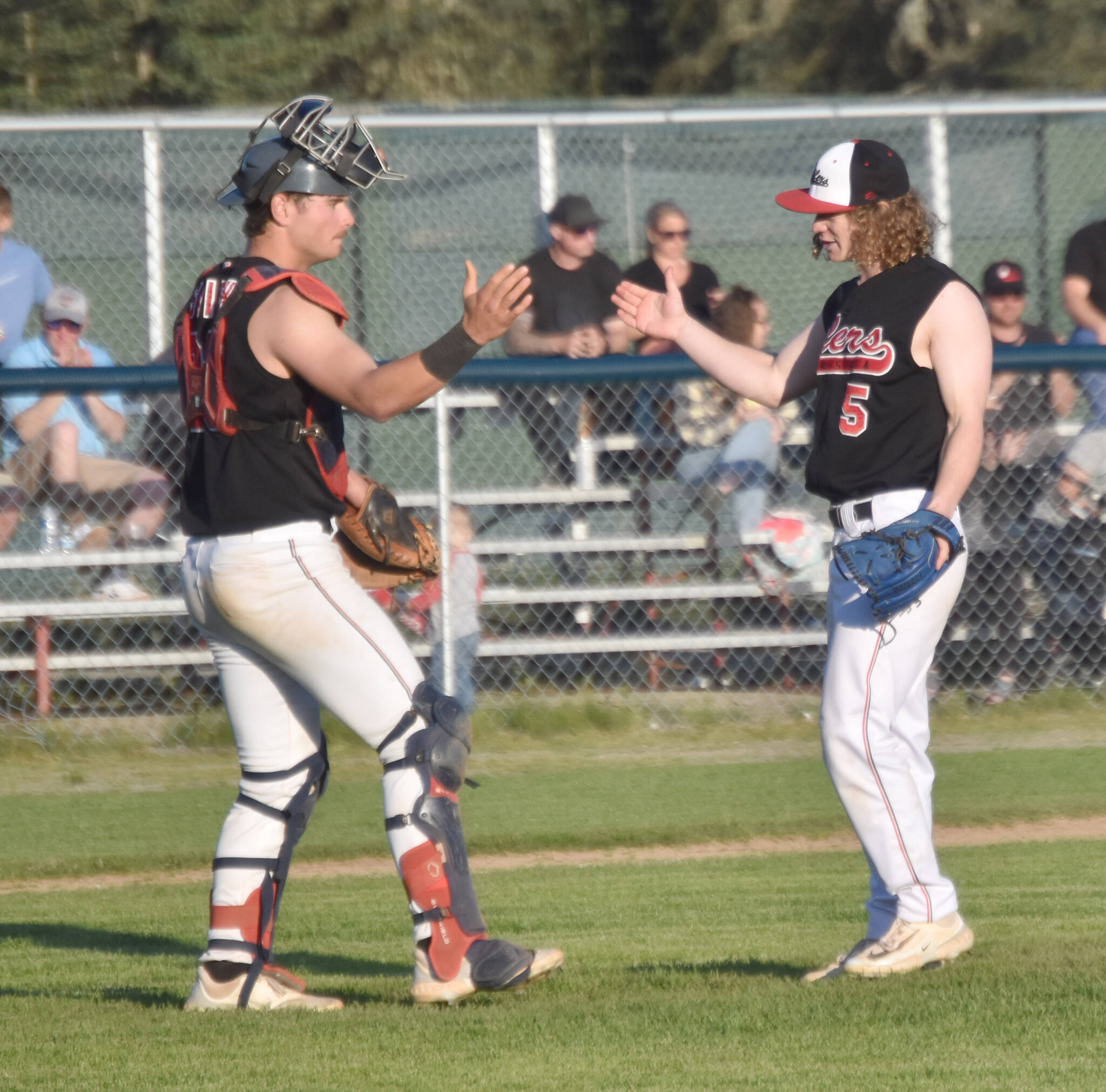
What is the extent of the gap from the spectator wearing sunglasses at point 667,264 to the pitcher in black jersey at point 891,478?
4971 mm

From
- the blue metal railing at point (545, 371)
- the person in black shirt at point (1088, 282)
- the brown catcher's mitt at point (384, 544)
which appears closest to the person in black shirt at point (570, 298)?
the blue metal railing at point (545, 371)

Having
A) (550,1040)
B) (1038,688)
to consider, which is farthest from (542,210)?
(550,1040)

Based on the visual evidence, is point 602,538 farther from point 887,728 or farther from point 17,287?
point 887,728

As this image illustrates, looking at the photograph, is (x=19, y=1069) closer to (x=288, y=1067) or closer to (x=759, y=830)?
(x=288, y=1067)

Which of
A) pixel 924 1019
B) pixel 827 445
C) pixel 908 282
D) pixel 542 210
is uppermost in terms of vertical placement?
pixel 542 210

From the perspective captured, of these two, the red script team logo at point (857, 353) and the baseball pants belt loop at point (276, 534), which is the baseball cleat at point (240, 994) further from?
the red script team logo at point (857, 353)

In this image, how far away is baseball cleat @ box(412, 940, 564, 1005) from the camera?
407 centimetres

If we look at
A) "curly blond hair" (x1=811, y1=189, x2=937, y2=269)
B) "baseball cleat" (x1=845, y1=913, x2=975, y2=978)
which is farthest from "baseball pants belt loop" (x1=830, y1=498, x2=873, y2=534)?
"baseball cleat" (x1=845, y1=913, x2=975, y2=978)

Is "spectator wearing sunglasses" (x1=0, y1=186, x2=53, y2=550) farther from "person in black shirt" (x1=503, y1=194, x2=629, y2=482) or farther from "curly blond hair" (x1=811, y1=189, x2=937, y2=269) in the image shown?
"curly blond hair" (x1=811, y1=189, x2=937, y2=269)

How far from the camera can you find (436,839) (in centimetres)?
406

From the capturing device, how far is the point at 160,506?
8297 millimetres

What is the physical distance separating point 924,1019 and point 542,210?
6.62m

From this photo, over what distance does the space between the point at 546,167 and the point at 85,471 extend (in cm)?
322

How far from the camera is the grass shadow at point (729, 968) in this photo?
446 cm
